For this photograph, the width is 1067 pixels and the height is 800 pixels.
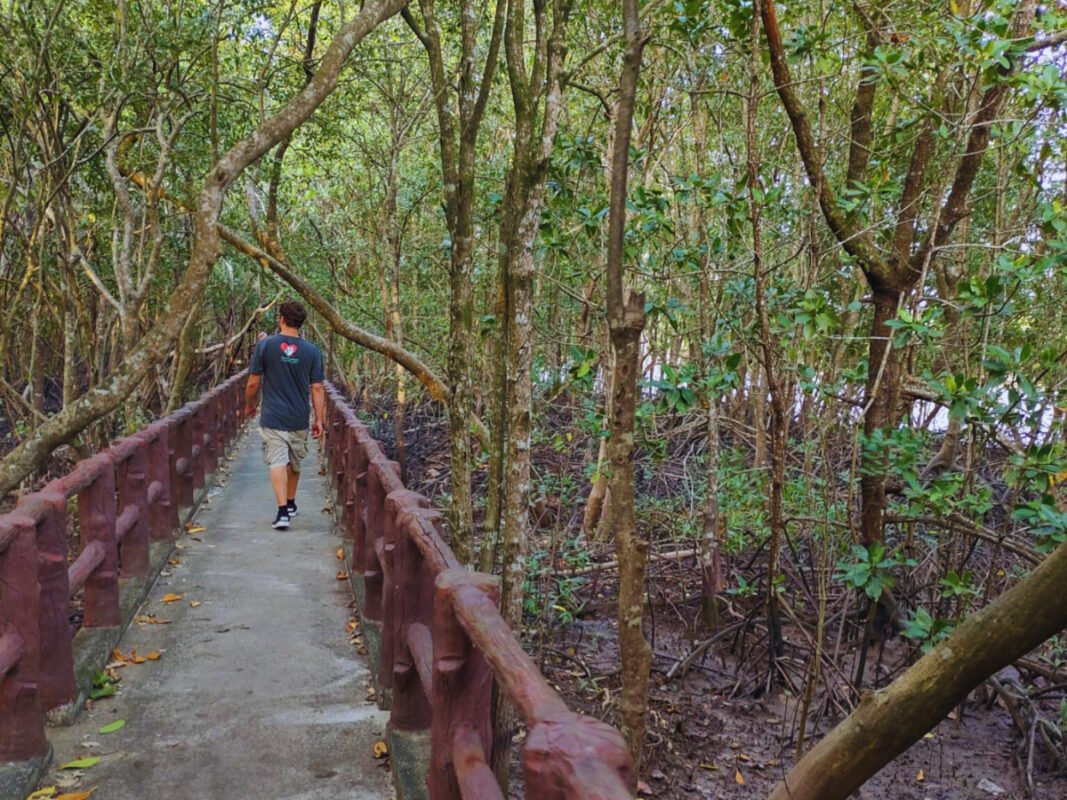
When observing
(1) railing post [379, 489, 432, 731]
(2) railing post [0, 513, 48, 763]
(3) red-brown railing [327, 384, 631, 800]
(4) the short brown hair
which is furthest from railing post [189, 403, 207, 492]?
(1) railing post [379, 489, 432, 731]

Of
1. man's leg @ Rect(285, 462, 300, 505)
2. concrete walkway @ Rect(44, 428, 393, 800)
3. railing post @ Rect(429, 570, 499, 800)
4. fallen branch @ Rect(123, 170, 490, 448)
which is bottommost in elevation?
concrete walkway @ Rect(44, 428, 393, 800)

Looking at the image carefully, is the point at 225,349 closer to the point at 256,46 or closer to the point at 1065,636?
the point at 256,46

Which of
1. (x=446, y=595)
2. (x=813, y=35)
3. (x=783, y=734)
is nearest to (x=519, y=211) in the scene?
(x=813, y=35)

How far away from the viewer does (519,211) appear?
169 inches

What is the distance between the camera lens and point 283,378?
300 inches

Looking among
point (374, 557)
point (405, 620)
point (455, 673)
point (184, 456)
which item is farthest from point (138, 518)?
point (455, 673)

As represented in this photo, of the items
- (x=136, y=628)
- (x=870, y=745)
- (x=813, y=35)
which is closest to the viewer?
(x=870, y=745)

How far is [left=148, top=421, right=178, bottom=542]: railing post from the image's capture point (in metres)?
6.27

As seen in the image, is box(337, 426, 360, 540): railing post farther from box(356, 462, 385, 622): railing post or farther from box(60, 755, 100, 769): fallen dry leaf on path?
box(60, 755, 100, 769): fallen dry leaf on path

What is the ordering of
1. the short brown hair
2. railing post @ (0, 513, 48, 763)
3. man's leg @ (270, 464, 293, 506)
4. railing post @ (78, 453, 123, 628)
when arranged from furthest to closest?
man's leg @ (270, 464, 293, 506), the short brown hair, railing post @ (78, 453, 123, 628), railing post @ (0, 513, 48, 763)

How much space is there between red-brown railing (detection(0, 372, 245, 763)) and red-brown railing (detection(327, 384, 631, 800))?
4.54 ft

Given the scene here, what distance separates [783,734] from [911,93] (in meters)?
4.62

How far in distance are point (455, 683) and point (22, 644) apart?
1934 millimetres

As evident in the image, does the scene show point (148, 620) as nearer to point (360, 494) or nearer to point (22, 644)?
point (360, 494)
